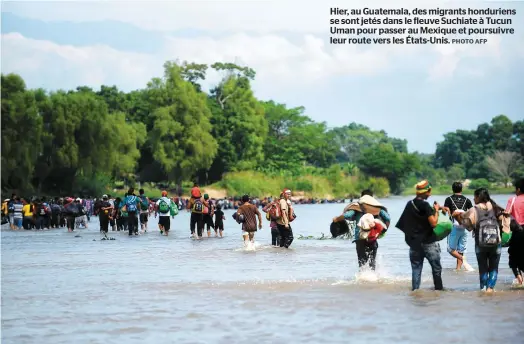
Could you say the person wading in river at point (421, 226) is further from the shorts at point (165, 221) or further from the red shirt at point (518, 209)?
the shorts at point (165, 221)

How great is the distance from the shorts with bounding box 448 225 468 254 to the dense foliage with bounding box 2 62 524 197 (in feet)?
148

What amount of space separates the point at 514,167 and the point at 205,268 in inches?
5731

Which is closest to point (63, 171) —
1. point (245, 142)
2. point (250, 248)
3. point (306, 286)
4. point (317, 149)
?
point (245, 142)

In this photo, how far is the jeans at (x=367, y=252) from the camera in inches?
685

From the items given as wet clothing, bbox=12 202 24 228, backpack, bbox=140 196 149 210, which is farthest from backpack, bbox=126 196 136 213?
wet clothing, bbox=12 202 24 228

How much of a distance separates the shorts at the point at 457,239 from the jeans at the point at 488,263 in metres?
3.34

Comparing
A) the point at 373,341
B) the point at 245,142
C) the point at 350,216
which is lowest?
the point at 373,341

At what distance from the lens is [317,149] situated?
144m

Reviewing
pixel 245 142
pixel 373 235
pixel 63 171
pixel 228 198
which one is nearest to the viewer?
pixel 373 235

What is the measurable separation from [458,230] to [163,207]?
17.5m

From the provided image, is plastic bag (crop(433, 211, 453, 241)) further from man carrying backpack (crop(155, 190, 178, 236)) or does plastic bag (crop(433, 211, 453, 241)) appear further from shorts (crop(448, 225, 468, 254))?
man carrying backpack (crop(155, 190, 178, 236))

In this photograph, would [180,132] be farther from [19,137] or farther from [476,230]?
[476,230]

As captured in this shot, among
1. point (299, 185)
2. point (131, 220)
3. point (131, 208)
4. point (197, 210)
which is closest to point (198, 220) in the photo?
point (197, 210)

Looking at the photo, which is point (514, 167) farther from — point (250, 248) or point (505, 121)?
point (250, 248)
